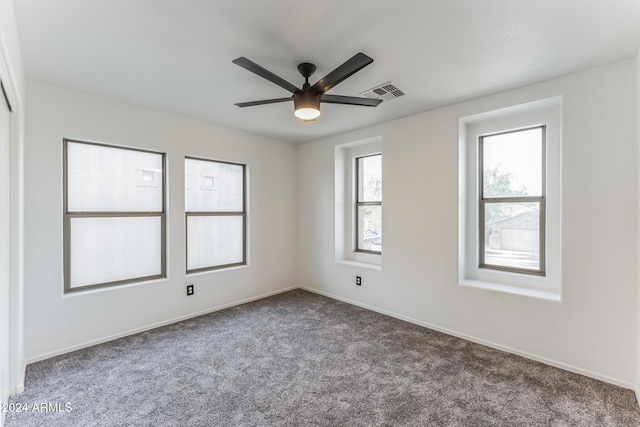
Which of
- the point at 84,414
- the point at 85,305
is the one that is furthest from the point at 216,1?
the point at 85,305

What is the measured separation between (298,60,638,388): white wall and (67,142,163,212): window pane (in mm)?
2788

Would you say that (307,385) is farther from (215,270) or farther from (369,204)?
A: (369,204)

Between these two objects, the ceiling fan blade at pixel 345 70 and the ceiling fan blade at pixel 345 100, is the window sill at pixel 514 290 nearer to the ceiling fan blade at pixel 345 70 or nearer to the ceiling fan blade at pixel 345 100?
the ceiling fan blade at pixel 345 100

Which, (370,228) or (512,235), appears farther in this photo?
(370,228)

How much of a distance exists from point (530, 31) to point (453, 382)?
102 inches

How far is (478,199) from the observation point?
131 inches

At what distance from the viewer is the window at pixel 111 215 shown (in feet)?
9.73

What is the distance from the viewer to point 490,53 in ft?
7.23

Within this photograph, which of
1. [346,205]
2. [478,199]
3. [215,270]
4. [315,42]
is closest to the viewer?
[315,42]

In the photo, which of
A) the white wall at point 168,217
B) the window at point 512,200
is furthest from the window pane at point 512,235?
the white wall at point 168,217

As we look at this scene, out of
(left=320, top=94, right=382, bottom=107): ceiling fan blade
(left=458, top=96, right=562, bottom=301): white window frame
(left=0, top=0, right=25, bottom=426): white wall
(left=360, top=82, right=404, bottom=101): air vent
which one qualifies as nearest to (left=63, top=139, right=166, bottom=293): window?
(left=0, top=0, right=25, bottom=426): white wall

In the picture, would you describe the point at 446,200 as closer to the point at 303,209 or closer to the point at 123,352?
the point at 303,209

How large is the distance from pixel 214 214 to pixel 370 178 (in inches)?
91.7

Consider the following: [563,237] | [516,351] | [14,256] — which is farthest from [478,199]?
[14,256]
